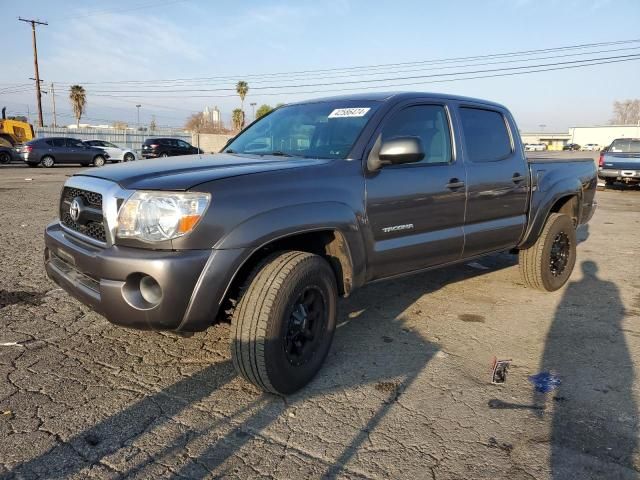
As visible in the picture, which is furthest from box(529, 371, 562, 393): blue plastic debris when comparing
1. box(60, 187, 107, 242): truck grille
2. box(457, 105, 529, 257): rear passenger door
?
box(60, 187, 107, 242): truck grille

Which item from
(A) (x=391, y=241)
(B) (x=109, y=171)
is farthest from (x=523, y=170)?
(B) (x=109, y=171)

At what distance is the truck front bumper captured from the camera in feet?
8.13

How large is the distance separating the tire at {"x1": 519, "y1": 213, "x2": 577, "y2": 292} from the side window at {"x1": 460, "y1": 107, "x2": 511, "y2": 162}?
3.26 feet

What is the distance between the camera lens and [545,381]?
315cm

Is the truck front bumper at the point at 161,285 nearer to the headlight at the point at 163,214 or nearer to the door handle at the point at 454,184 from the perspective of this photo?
the headlight at the point at 163,214

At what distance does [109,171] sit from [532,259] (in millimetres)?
3888

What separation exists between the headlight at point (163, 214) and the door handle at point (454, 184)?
1.97 meters

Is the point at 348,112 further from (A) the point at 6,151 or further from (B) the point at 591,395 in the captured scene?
(A) the point at 6,151

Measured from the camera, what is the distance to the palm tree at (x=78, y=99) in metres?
52.4

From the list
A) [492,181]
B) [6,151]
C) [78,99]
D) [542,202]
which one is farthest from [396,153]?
[78,99]

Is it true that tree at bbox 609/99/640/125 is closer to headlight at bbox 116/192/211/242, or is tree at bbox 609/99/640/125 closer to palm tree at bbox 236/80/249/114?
palm tree at bbox 236/80/249/114

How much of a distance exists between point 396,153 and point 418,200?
0.50 m

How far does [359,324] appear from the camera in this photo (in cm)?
409

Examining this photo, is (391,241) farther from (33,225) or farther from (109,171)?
(33,225)
